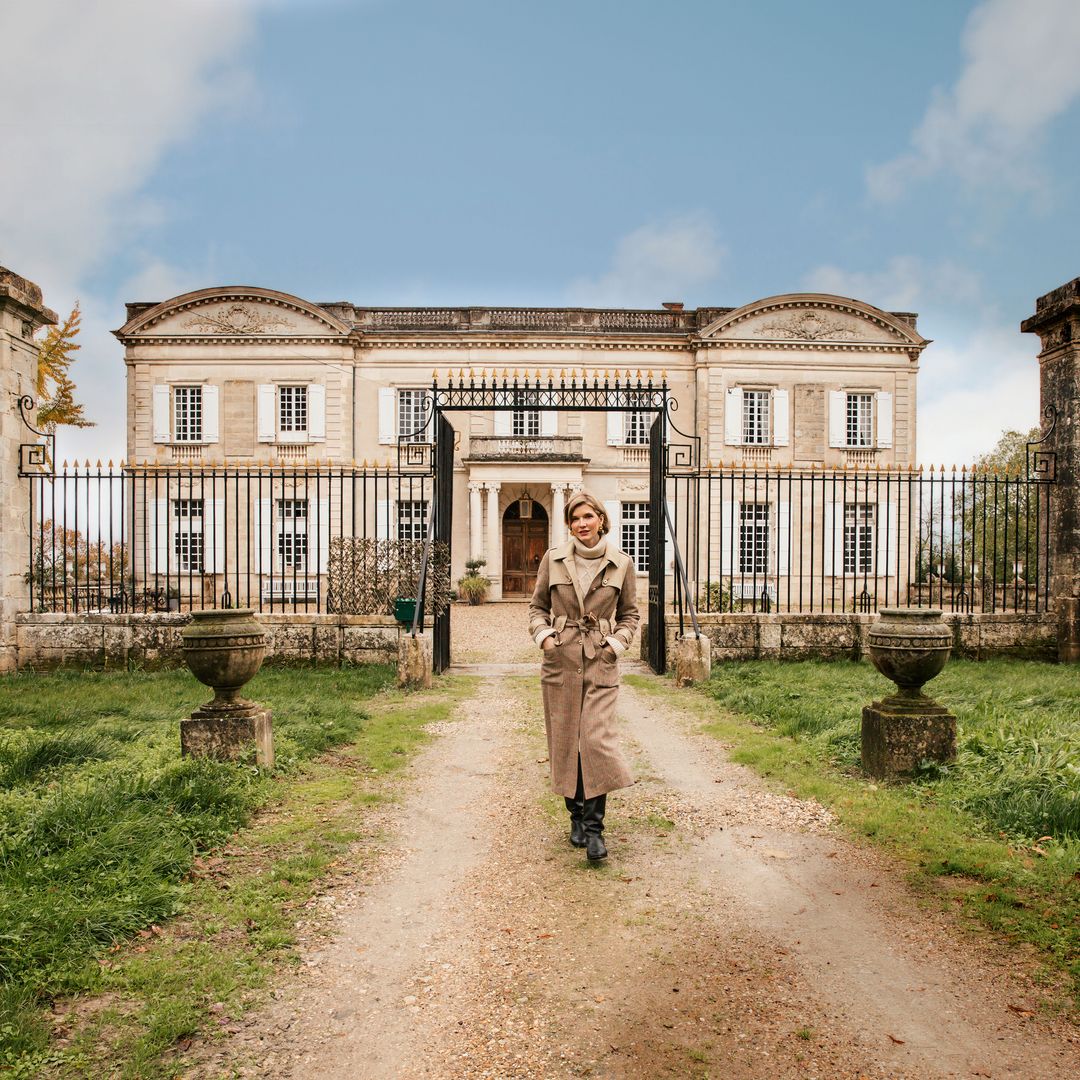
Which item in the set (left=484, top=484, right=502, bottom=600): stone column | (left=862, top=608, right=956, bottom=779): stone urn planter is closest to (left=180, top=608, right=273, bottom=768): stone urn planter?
(left=862, top=608, right=956, bottom=779): stone urn planter

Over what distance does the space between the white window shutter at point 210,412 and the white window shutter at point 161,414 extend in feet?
3.65

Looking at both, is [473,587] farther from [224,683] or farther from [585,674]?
[585,674]

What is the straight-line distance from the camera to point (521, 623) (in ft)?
60.8

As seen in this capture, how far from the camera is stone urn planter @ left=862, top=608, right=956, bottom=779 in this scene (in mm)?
5109

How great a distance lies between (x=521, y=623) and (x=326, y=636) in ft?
29.8

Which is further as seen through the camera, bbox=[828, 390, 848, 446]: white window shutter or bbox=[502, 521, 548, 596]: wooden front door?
bbox=[502, 521, 548, 596]: wooden front door

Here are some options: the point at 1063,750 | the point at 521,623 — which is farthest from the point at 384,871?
the point at 521,623

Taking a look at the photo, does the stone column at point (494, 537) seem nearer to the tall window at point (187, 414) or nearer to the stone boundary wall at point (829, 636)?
the tall window at point (187, 414)

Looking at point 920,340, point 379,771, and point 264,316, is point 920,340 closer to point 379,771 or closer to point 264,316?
point 264,316

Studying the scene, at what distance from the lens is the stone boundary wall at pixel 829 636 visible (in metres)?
9.84

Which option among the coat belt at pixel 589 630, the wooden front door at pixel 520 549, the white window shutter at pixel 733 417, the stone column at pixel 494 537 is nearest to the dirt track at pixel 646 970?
the coat belt at pixel 589 630

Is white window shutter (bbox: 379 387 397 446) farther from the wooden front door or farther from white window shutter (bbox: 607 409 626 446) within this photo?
white window shutter (bbox: 607 409 626 446)

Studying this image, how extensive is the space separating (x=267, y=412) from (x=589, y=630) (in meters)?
23.1

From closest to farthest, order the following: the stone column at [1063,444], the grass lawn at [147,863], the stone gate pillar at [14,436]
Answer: the grass lawn at [147,863]
the stone gate pillar at [14,436]
the stone column at [1063,444]
